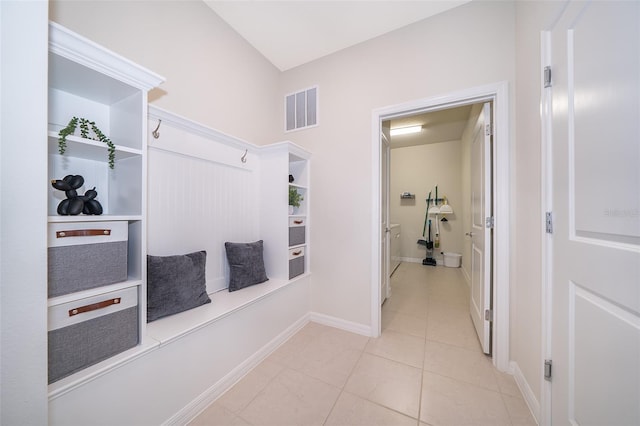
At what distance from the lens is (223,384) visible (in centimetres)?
148

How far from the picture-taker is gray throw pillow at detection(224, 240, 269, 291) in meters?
1.94

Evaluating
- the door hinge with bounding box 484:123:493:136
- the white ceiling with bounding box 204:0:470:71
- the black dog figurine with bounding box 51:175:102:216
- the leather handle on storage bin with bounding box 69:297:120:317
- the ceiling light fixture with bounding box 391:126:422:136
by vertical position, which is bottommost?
the leather handle on storage bin with bounding box 69:297:120:317

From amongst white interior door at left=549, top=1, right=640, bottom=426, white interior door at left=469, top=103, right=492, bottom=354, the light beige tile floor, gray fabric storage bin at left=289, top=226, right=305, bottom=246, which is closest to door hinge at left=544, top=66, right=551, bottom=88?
white interior door at left=549, top=1, right=640, bottom=426

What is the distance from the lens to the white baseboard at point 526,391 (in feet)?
4.18

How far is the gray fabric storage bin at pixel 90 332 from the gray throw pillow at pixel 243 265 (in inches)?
32.4

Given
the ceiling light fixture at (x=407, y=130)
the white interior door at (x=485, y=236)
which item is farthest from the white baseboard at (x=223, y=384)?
the ceiling light fixture at (x=407, y=130)

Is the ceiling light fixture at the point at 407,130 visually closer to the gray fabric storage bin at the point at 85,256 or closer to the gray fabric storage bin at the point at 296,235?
the gray fabric storage bin at the point at 296,235

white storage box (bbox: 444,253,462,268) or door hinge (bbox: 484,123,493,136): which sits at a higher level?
door hinge (bbox: 484,123,493,136)

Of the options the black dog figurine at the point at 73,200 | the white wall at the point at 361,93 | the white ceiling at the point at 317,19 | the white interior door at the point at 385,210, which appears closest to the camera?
the black dog figurine at the point at 73,200

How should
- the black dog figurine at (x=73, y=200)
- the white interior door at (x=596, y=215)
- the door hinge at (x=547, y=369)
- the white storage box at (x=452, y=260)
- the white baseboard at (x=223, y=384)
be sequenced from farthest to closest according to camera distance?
the white storage box at (x=452, y=260) → the white baseboard at (x=223, y=384) → the door hinge at (x=547, y=369) → the black dog figurine at (x=73, y=200) → the white interior door at (x=596, y=215)

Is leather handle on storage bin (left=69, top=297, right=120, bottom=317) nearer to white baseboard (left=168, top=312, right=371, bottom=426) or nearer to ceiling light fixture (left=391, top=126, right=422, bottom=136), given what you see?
white baseboard (left=168, top=312, right=371, bottom=426)

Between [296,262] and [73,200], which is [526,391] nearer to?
[296,262]

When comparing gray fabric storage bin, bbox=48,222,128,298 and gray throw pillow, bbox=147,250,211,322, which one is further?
gray throw pillow, bbox=147,250,211,322

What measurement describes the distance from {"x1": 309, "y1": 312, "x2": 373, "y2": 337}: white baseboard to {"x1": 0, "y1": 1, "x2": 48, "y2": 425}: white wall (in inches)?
76.8
